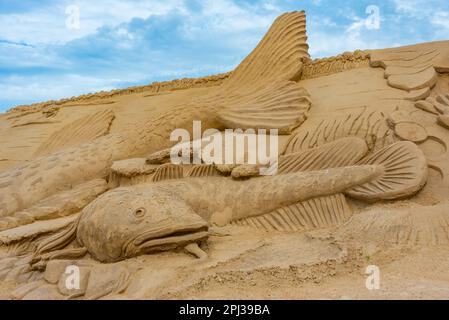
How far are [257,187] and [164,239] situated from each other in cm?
76

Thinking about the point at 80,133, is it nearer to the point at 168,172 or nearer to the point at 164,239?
the point at 168,172

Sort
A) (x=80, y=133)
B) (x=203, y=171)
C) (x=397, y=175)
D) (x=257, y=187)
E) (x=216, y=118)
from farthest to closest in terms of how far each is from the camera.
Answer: (x=80, y=133)
(x=216, y=118)
(x=203, y=171)
(x=257, y=187)
(x=397, y=175)

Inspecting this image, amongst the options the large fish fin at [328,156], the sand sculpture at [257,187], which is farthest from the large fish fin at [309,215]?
the large fish fin at [328,156]

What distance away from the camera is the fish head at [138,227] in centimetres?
246

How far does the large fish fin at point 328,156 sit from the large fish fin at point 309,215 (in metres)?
0.28

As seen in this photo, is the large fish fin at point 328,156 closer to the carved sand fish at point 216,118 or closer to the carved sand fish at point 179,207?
the carved sand fish at point 179,207

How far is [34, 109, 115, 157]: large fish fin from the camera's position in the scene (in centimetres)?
461

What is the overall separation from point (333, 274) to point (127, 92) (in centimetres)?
425

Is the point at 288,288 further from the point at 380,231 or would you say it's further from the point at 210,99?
the point at 210,99

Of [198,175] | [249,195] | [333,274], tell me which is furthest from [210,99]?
[333,274]

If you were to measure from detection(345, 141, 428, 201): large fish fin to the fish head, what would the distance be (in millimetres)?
1016

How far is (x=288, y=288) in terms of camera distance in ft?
6.79

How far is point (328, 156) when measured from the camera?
9.82 ft

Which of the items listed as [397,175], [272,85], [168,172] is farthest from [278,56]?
[397,175]
